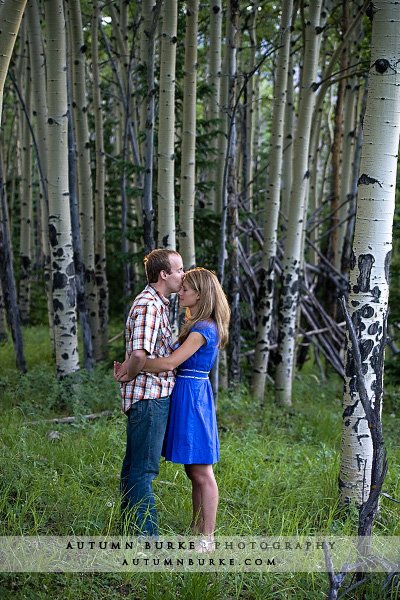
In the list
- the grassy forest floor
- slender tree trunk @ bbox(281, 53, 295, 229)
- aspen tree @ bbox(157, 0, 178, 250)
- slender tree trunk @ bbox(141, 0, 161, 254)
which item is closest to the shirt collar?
the grassy forest floor

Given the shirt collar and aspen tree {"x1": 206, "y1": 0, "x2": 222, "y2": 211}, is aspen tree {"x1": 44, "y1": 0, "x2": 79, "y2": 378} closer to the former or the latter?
aspen tree {"x1": 206, "y1": 0, "x2": 222, "y2": 211}

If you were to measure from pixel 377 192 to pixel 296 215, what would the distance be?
3454mm

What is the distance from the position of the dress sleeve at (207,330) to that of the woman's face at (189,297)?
0.37 feet

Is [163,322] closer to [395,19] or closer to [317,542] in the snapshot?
[317,542]

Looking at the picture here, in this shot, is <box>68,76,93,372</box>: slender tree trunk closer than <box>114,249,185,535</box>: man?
No

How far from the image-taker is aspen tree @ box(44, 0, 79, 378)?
220 inches

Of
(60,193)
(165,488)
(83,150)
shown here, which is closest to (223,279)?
(60,193)

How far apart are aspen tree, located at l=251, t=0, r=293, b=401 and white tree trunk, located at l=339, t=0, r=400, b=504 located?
3.68 metres

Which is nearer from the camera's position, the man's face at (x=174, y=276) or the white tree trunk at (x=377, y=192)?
the man's face at (x=174, y=276)

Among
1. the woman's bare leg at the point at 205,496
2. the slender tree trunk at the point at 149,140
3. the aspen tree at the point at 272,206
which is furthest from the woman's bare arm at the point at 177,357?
the aspen tree at the point at 272,206

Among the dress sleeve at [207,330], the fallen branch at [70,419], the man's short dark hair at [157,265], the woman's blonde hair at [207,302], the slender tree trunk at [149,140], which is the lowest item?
the fallen branch at [70,419]

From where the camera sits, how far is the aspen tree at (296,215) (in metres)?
6.69

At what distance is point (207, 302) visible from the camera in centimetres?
309

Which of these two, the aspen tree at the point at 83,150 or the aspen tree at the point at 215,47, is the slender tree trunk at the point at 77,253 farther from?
the aspen tree at the point at 215,47
